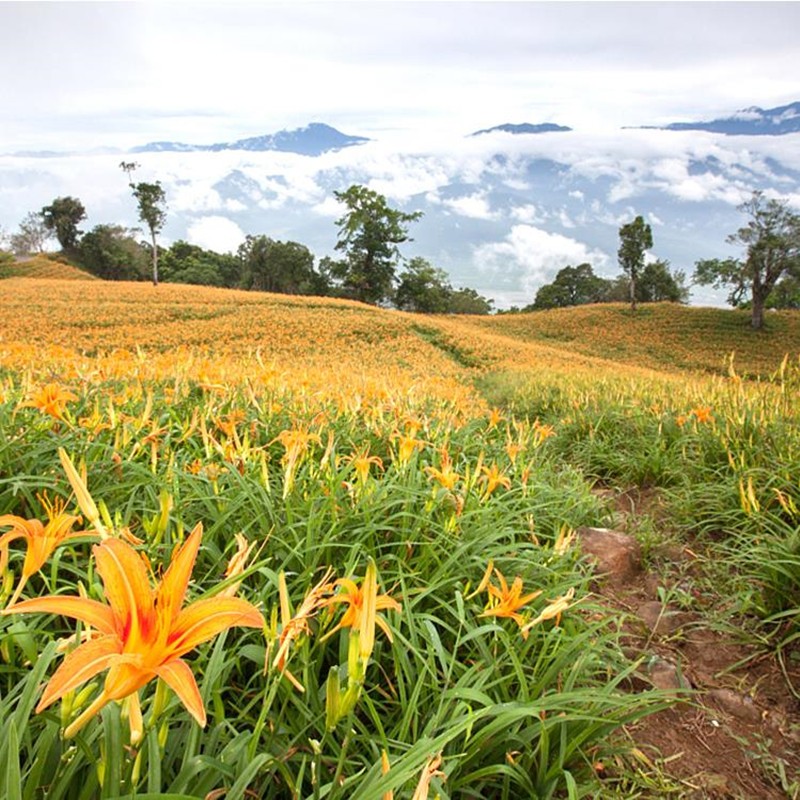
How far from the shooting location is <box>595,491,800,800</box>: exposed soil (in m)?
1.44

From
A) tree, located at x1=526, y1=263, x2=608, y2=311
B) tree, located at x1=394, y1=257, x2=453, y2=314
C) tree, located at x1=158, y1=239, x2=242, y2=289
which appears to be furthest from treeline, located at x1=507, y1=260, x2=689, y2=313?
tree, located at x1=158, y1=239, x2=242, y2=289

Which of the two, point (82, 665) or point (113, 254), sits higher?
point (113, 254)

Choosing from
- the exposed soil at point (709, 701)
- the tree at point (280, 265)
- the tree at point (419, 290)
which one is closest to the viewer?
the exposed soil at point (709, 701)

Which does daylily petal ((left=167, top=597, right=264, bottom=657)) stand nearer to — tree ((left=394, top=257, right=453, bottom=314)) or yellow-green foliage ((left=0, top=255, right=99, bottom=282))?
tree ((left=394, top=257, right=453, bottom=314))

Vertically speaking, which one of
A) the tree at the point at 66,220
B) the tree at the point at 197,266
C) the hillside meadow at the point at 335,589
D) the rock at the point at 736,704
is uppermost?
the tree at the point at 66,220

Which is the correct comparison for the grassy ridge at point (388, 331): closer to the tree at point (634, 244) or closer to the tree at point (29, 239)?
the tree at point (634, 244)

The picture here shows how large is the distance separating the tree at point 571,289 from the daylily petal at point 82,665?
6168cm

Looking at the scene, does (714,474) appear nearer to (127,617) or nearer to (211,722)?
(211,722)

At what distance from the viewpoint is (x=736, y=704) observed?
1702mm

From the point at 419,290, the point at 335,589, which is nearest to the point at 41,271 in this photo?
the point at 419,290

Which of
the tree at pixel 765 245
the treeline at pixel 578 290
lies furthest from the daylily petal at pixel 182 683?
the treeline at pixel 578 290

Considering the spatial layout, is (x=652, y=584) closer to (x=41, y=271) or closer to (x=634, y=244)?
(x=634, y=244)

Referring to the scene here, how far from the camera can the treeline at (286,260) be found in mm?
44031

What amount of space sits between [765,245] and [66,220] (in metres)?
65.7
